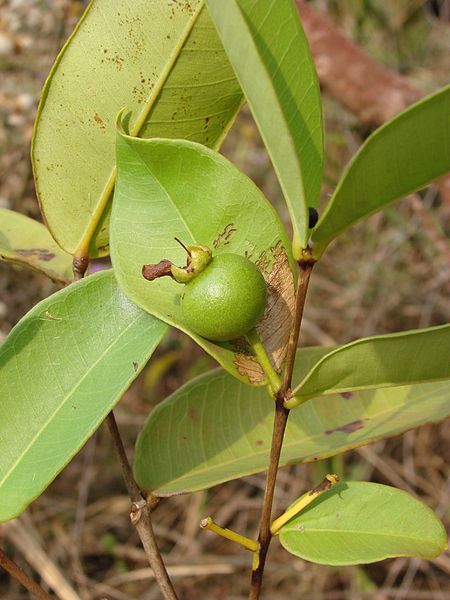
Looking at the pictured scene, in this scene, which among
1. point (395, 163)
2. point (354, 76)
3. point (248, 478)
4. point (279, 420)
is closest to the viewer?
point (395, 163)

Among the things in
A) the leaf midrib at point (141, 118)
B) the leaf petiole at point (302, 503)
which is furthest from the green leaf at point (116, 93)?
the leaf petiole at point (302, 503)

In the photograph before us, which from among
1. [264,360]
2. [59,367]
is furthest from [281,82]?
[59,367]

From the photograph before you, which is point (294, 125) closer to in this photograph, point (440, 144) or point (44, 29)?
point (440, 144)

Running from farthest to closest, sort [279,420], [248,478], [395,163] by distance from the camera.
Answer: [248,478], [279,420], [395,163]

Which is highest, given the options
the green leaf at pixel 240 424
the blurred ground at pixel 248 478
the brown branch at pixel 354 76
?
the green leaf at pixel 240 424

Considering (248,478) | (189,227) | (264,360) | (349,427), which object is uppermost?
(189,227)

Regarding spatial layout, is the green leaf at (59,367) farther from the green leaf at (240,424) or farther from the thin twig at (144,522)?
the green leaf at (240,424)

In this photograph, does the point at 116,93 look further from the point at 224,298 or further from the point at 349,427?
the point at 349,427
